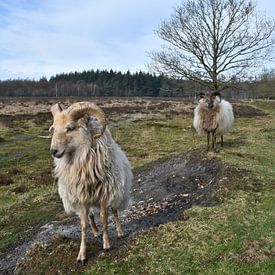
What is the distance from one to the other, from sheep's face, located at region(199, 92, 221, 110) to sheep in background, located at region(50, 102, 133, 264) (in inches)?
420

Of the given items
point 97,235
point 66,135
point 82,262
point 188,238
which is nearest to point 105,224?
point 82,262

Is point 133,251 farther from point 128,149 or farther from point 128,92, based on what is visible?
point 128,92

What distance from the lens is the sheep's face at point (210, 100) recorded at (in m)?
18.3

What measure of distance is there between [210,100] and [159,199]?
297 inches

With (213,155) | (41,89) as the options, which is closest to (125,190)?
(213,155)

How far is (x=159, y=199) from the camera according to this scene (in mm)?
12016

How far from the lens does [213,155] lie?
14781mm

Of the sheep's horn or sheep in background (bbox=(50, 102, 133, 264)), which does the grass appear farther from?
the sheep's horn

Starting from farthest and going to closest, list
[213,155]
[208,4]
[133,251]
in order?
1. [208,4]
2. [213,155]
3. [133,251]

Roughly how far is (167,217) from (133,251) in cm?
248

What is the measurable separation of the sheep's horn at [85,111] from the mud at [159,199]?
95.7 inches

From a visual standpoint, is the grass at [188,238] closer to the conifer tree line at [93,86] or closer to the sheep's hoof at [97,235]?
the sheep's hoof at [97,235]

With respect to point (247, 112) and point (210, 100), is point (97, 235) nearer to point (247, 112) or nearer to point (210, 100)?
point (210, 100)

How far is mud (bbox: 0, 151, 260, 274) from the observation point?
8711 mm
